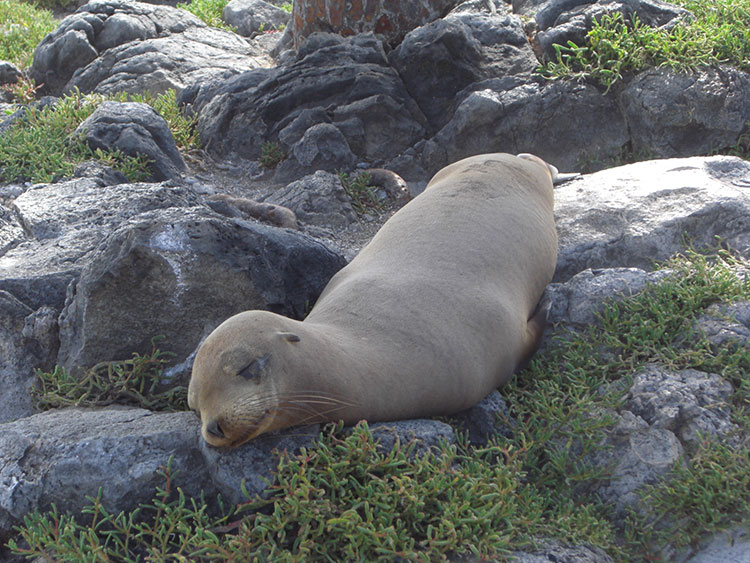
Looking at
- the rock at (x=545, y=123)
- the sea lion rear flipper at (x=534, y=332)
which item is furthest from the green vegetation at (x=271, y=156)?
the sea lion rear flipper at (x=534, y=332)

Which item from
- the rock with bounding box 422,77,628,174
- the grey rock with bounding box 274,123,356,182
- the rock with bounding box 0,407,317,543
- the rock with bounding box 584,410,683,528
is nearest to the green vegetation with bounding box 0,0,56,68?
the grey rock with bounding box 274,123,356,182

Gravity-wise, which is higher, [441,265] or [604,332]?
[441,265]

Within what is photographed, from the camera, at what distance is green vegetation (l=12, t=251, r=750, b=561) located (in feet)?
8.34

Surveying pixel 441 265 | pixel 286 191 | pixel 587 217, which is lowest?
pixel 286 191

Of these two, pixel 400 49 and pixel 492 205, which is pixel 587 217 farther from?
pixel 400 49

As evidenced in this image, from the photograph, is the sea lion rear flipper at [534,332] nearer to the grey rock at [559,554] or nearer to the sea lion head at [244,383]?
the grey rock at [559,554]

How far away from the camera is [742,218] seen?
4.66 metres

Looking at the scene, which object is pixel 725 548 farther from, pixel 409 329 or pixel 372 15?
pixel 372 15

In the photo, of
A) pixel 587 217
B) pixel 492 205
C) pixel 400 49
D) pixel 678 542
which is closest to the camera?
pixel 678 542

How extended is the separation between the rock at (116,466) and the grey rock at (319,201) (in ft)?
10.9

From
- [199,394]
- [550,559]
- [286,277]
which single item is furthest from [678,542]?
[286,277]

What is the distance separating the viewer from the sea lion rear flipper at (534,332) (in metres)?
3.87

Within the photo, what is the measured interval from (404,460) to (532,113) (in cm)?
485

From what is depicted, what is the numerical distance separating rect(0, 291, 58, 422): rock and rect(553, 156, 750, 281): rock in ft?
9.93
